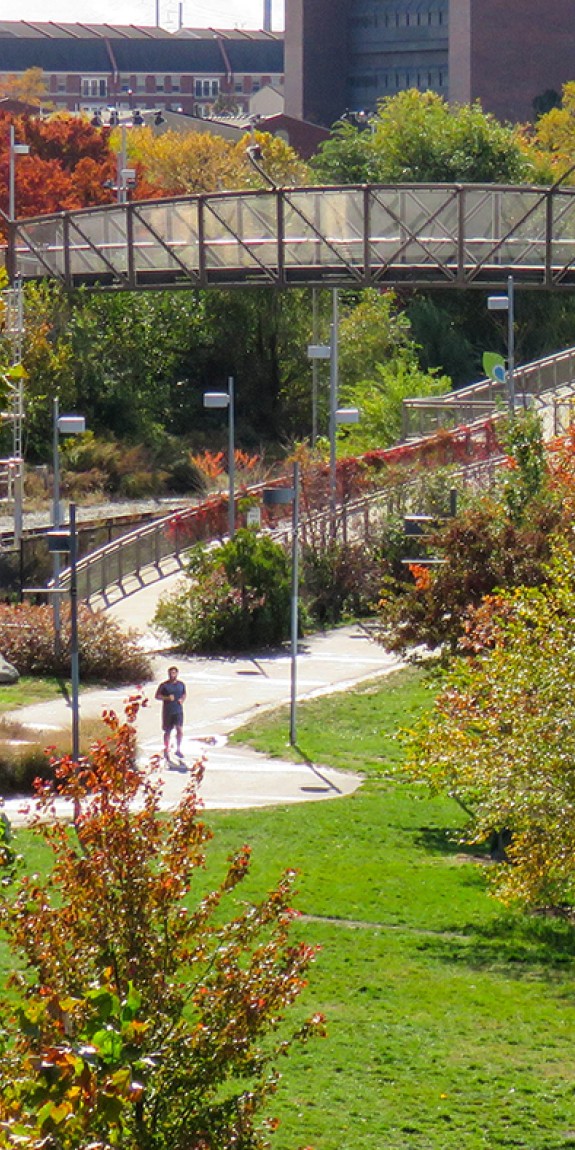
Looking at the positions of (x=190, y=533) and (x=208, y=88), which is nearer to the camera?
(x=190, y=533)

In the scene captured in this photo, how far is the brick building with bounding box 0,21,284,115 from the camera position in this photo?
157 m

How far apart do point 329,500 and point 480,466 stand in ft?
11.3

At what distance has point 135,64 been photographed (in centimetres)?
16062

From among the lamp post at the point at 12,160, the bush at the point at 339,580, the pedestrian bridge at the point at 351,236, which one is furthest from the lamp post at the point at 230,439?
the lamp post at the point at 12,160

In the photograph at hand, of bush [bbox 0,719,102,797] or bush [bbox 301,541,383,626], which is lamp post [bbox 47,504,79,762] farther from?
bush [bbox 301,541,383,626]

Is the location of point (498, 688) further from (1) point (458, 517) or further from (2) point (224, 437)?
(2) point (224, 437)

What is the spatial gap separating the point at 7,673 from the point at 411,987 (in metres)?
15.4

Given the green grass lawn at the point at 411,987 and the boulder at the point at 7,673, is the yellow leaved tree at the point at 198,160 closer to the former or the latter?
the boulder at the point at 7,673

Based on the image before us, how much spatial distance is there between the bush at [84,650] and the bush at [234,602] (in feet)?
7.18

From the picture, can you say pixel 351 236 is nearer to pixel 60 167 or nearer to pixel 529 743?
pixel 529 743

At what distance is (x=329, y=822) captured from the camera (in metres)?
21.7

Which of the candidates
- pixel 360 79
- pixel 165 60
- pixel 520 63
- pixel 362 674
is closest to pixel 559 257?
pixel 362 674

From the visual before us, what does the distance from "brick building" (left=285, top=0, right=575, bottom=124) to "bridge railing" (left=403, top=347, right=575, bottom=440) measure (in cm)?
6537

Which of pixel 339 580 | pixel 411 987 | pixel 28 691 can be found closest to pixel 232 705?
pixel 28 691
